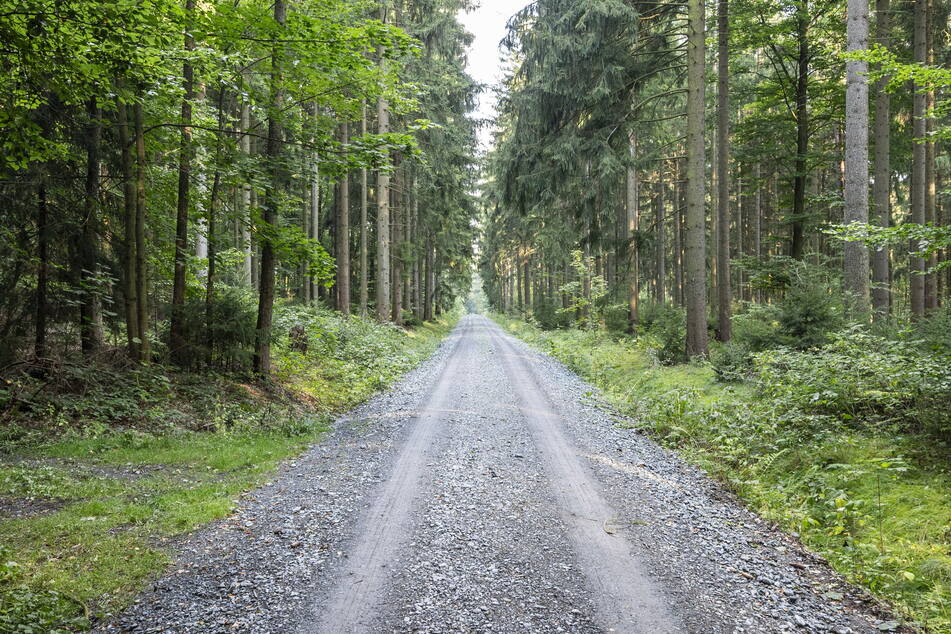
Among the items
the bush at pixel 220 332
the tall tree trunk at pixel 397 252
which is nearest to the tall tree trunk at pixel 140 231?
the bush at pixel 220 332

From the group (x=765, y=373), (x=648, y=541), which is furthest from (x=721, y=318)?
(x=648, y=541)

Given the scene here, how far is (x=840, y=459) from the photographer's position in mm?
5559

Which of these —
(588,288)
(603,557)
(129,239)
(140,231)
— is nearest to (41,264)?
(129,239)

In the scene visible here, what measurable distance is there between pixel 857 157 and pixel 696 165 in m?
3.13

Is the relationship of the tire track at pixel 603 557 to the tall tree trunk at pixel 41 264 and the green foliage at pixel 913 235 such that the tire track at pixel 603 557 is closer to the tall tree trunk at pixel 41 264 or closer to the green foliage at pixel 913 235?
the green foliage at pixel 913 235

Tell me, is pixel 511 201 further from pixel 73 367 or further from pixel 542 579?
pixel 542 579

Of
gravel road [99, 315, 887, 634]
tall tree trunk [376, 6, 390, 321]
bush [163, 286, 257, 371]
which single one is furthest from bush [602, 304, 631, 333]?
bush [163, 286, 257, 371]

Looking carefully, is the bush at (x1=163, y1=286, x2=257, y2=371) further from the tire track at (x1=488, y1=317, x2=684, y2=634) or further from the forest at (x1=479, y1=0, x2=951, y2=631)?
the forest at (x1=479, y1=0, x2=951, y2=631)

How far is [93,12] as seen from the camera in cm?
516

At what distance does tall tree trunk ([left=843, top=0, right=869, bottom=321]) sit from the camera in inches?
383

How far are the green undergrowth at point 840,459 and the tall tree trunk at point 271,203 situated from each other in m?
7.80

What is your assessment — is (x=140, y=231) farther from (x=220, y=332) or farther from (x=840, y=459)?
(x=840, y=459)

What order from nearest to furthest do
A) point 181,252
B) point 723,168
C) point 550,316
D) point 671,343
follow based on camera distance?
point 181,252 → point 671,343 → point 723,168 → point 550,316

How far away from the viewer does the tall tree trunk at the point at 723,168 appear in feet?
43.9
